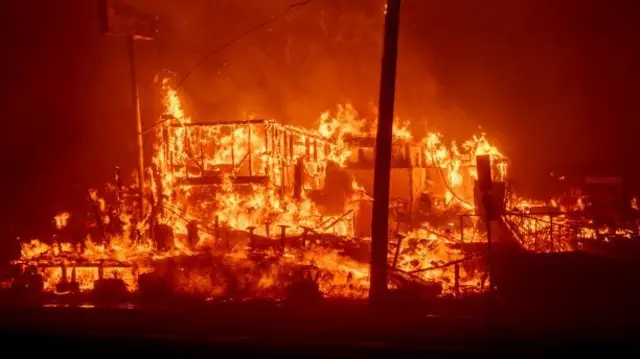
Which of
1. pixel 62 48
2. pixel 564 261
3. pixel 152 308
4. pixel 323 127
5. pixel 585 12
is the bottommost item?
pixel 152 308

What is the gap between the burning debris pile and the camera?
42.8 ft

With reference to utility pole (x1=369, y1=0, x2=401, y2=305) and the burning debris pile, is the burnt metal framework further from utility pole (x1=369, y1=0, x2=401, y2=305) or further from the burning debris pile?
utility pole (x1=369, y1=0, x2=401, y2=305)

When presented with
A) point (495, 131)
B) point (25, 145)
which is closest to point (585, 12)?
point (495, 131)

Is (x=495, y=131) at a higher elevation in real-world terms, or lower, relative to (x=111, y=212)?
higher

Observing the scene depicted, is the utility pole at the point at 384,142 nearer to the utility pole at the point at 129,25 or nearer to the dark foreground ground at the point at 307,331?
the dark foreground ground at the point at 307,331

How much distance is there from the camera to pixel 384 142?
10531 millimetres

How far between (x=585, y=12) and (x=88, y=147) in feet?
89.7

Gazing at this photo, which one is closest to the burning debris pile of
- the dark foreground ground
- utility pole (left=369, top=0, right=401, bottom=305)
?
the dark foreground ground

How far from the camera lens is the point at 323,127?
94.1ft

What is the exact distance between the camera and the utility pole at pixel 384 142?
33.9 feet

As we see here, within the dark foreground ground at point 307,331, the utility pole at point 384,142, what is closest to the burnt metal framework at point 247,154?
the dark foreground ground at point 307,331

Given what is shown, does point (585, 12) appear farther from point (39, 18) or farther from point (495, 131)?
point (39, 18)

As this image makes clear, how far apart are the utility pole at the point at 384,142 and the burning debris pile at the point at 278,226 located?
5.80 feet

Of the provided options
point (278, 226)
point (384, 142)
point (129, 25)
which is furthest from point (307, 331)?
A: point (129, 25)
